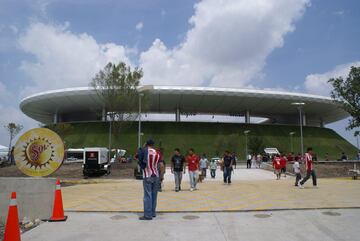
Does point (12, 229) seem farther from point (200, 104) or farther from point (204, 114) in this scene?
point (204, 114)

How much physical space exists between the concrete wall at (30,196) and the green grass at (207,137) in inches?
2105

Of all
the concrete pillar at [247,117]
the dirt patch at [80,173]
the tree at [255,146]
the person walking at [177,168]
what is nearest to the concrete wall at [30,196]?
the person walking at [177,168]

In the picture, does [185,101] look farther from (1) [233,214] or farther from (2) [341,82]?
(1) [233,214]

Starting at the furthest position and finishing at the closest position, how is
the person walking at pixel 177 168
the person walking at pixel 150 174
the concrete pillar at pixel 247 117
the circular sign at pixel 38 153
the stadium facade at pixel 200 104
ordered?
the concrete pillar at pixel 247 117 < the stadium facade at pixel 200 104 < the person walking at pixel 177 168 < the circular sign at pixel 38 153 < the person walking at pixel 150 174

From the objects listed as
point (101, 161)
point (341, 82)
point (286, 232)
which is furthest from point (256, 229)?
point (341, 82)

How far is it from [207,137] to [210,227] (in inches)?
2459

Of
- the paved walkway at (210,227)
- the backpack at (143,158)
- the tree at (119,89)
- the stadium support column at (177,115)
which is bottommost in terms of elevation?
the paved walkway at (210,227)

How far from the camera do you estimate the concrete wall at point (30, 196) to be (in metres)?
7.05

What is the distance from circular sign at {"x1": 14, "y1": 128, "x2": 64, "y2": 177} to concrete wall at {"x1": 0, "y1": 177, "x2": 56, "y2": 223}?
2542 millimetres

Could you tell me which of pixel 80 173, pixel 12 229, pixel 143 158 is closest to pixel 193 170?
pixel 143 158

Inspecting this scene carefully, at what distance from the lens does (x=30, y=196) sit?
7160 millimetres

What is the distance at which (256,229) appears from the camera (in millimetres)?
5883

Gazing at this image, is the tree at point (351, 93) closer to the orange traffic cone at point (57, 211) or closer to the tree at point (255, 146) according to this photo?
the orange traffic cone at point (57, 211)

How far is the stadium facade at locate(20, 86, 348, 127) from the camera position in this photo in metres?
63.2
